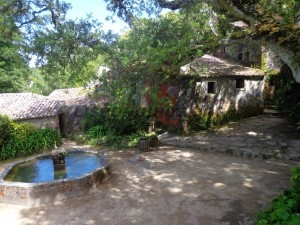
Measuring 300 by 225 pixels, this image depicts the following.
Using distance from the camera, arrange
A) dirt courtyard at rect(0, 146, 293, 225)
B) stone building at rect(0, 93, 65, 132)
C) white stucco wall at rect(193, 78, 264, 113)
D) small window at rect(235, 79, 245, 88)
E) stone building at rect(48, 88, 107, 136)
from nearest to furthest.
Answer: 1. dirt courtyard at rect(0, 146, 293, 225)
2. white stucco wall at rect(193, 78, 264, 113)
3. stone building at rect(0, 93, 65, 132)
4. small window at rect(235, 79, 245, 88)
5. stone building at rect(48, 88, 107, 136)

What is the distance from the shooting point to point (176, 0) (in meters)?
9.07

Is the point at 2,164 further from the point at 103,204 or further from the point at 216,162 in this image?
the point at 216,162

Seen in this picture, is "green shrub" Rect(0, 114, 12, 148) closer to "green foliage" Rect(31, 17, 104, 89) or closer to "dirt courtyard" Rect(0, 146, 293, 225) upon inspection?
"green foliage" Rect(31, 17, 104, 89)

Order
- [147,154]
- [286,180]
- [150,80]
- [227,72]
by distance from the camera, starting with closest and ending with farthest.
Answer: [286,180] → [150,80] → [147,154] → [227,72]

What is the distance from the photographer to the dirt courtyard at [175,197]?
6.84 m

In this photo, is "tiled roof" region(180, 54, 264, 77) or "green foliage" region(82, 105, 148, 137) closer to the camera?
"tiled roof" region(180, 54, 264, 77)

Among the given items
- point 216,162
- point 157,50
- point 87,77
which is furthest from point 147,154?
point 157,50

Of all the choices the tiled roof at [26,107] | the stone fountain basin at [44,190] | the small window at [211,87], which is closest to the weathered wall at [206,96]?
the small window at [211,87]

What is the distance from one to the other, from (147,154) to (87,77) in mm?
4824

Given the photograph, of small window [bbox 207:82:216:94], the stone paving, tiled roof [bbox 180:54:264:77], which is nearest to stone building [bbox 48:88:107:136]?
the stone paving

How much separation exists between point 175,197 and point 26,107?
528 inches

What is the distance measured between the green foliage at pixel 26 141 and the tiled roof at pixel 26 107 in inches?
41.3

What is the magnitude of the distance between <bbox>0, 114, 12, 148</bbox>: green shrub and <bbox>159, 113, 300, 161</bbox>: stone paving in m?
8.66

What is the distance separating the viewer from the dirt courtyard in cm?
684
